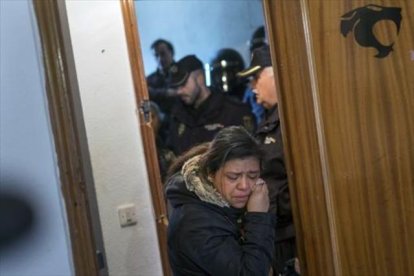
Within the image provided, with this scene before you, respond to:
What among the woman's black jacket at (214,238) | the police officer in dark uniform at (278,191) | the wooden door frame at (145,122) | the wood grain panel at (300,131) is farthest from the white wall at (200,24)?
the wood grain panel at (300,131)

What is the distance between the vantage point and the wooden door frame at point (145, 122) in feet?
6.42

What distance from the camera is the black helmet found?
9.04 feet

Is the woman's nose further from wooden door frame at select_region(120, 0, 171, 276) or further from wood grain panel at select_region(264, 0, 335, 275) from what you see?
wooden door frame at select_region(120, 0, 171, 276)

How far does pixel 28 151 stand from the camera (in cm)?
71

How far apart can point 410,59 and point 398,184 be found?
0.26 metres

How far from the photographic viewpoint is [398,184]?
0.92 m

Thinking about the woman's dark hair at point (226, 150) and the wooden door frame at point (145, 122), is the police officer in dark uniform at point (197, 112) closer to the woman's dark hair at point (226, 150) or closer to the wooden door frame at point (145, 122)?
the wooden door frame at point (145, 122)

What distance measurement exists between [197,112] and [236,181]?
1.23 m

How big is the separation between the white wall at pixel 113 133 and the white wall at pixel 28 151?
120 cm

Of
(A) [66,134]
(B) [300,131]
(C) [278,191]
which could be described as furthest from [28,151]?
(C) [278,191]

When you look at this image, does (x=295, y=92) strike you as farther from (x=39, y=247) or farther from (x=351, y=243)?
(x=39, y=247)

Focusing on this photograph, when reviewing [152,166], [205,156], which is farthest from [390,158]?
[152,166]

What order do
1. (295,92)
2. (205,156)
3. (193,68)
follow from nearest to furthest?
(295,92) → (205,156) → (193,68)

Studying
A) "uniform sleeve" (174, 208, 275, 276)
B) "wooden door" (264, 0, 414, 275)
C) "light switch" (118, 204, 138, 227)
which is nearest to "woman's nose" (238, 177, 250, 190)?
"uniform sleeve" (174, 208, 275, 276)
